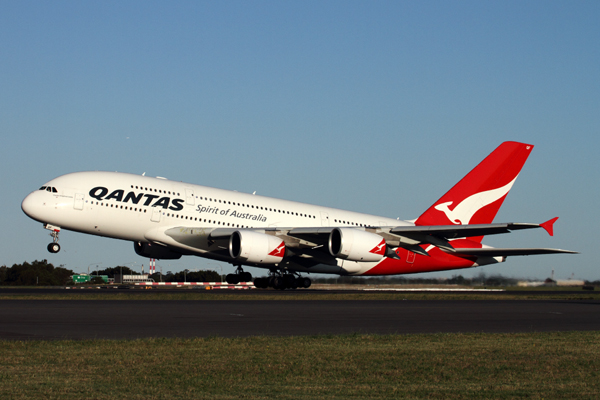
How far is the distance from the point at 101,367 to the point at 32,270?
76.1 meters

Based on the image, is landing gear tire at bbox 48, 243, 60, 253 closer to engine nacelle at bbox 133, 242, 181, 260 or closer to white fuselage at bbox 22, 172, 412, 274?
white fuselage at bbox 22, 172, 412, 274

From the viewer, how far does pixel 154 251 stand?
39625mm

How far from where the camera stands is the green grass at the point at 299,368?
7902 millimetres

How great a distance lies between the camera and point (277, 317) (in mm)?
18438

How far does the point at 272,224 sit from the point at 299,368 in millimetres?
30436

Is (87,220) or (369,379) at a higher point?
(87,220)

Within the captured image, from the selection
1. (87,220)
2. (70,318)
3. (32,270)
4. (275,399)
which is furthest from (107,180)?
(32,270)

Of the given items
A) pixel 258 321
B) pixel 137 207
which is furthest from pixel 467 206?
pixel 258 321

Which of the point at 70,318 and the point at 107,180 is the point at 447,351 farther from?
the point at 107,180

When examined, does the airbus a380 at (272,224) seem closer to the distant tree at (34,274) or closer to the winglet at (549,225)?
the winglet at (549,225)

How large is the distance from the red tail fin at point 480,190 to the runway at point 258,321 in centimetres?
2094

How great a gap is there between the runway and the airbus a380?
1307cm

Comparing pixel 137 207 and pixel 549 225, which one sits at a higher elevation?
pixel 137 207

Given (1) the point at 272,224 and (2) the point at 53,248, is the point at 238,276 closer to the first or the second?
(1) the point at 272,224
